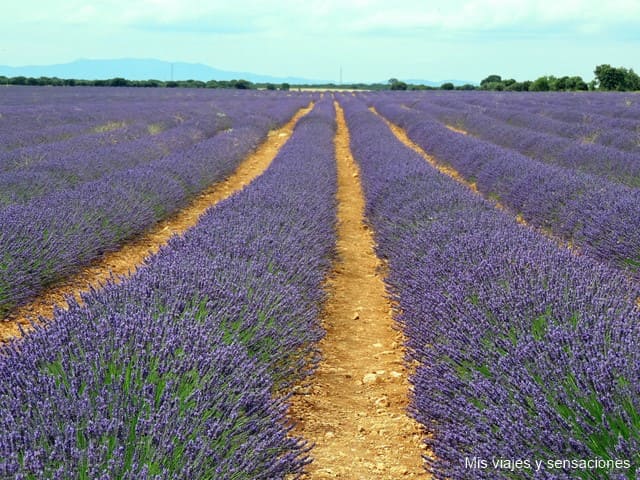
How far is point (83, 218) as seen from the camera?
5.21 metres

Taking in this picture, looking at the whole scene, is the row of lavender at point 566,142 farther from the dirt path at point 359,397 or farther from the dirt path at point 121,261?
the dirt path at point 121,261

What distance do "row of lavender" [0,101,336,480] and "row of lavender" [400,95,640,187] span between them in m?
5.50

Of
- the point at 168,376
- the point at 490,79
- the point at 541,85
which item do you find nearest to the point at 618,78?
the point at 541,85

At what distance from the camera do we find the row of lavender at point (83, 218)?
421cm

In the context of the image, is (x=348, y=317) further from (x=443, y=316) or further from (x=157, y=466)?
(x=157, y=466)

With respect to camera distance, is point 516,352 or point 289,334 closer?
point 516,352

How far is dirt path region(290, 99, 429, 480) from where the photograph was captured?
2.46 m

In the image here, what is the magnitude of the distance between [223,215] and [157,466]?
10.0 ft

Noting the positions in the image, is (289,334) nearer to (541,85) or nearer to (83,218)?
(83,218)

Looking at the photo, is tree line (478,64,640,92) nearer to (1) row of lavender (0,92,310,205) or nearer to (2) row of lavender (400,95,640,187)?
(2) row of lavender (400,95,640,187)

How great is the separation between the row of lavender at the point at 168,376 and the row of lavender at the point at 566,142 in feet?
18.1

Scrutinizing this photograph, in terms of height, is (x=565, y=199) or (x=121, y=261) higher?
(x=565, y=199)

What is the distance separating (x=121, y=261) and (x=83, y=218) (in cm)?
47

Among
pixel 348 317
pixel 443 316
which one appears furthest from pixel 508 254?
pixel 348 317
